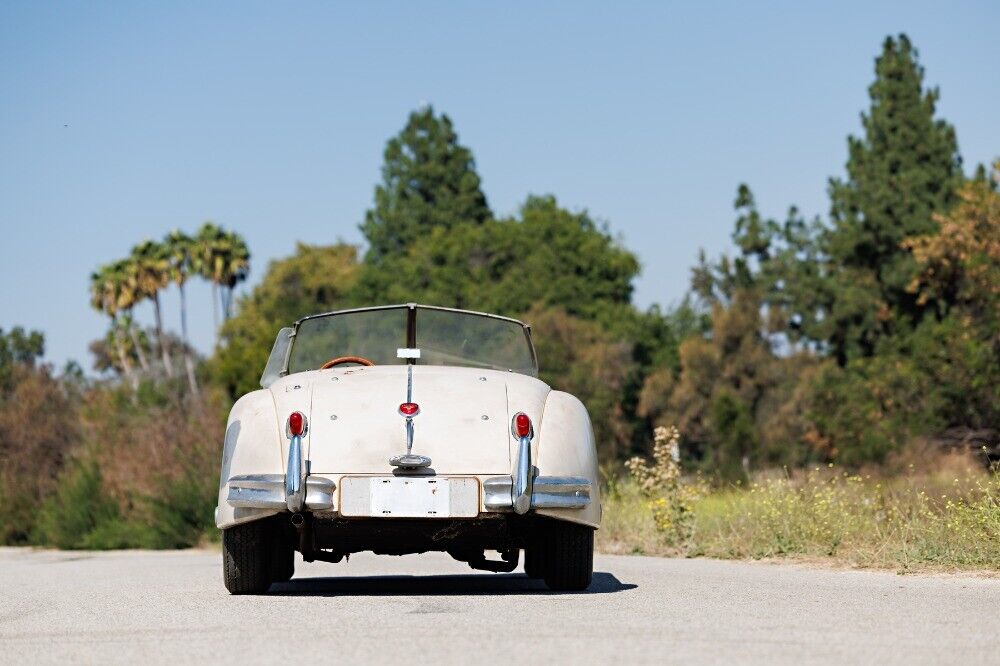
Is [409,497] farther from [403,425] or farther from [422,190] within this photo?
[422,190]

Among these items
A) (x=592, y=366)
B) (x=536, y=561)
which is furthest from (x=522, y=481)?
(x=592, y=366)

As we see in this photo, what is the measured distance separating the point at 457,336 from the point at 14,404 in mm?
30666

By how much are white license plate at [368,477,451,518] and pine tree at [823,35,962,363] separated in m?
47.5

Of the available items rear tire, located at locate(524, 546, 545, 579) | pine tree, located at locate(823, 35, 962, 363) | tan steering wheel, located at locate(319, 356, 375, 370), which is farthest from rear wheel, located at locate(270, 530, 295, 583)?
pine tree, located at locate(823, 35, 962, 363)

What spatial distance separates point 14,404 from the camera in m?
38.6

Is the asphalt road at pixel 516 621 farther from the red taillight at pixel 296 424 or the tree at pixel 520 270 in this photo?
the tree at pixel 520 270

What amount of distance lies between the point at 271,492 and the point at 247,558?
0.69m

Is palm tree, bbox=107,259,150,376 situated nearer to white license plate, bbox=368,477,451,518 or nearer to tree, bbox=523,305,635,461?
tree, bbox=523,305,635,461

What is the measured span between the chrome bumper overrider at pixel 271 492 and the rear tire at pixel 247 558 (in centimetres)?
33

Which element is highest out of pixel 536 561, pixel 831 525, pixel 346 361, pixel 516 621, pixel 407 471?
pixel 346 361

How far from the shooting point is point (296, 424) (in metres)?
8.70

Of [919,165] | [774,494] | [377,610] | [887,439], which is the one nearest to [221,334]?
[919,165]

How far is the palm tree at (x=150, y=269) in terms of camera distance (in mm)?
81062

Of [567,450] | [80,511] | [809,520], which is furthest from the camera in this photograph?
[80,511]
